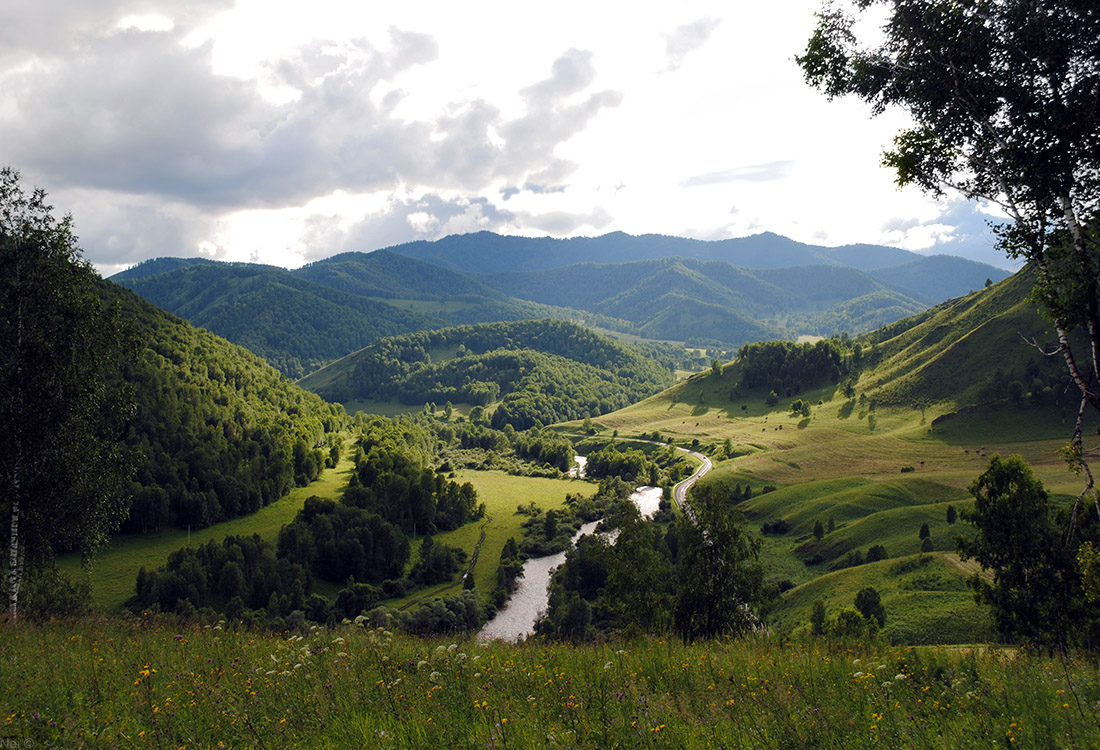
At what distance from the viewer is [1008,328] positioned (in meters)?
174

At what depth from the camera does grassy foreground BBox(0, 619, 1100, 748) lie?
865 centimetres

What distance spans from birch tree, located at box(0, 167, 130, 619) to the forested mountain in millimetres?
78695

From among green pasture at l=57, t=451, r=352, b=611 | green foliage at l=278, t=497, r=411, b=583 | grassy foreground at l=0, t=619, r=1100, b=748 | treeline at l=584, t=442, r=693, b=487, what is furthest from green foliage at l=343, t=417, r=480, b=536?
grassy foreground at l=0, t=619, r=1100, b=748

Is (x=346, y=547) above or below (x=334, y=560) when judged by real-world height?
above

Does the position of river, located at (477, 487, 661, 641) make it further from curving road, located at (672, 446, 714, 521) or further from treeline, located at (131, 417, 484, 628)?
curving road, located at (672, 446, 714, 521)

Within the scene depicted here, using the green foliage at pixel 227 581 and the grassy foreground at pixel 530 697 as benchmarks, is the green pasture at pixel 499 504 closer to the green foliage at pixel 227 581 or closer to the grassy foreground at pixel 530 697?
the green foliage at pixel 227 581

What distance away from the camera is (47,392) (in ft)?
72.4

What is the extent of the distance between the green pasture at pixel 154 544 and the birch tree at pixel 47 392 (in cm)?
5164

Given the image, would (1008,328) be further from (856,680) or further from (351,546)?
(856,680)

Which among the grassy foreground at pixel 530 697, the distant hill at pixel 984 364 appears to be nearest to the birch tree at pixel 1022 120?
the grassy foreground at pixel 530 697

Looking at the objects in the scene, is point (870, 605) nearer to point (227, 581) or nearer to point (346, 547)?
point (346, 547)

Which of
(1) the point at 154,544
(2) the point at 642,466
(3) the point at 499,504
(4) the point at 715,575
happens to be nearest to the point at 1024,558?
(4) the point at 715,575

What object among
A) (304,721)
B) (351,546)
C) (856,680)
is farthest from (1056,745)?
→ (351,546)

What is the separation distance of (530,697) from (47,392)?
75.6 ft
